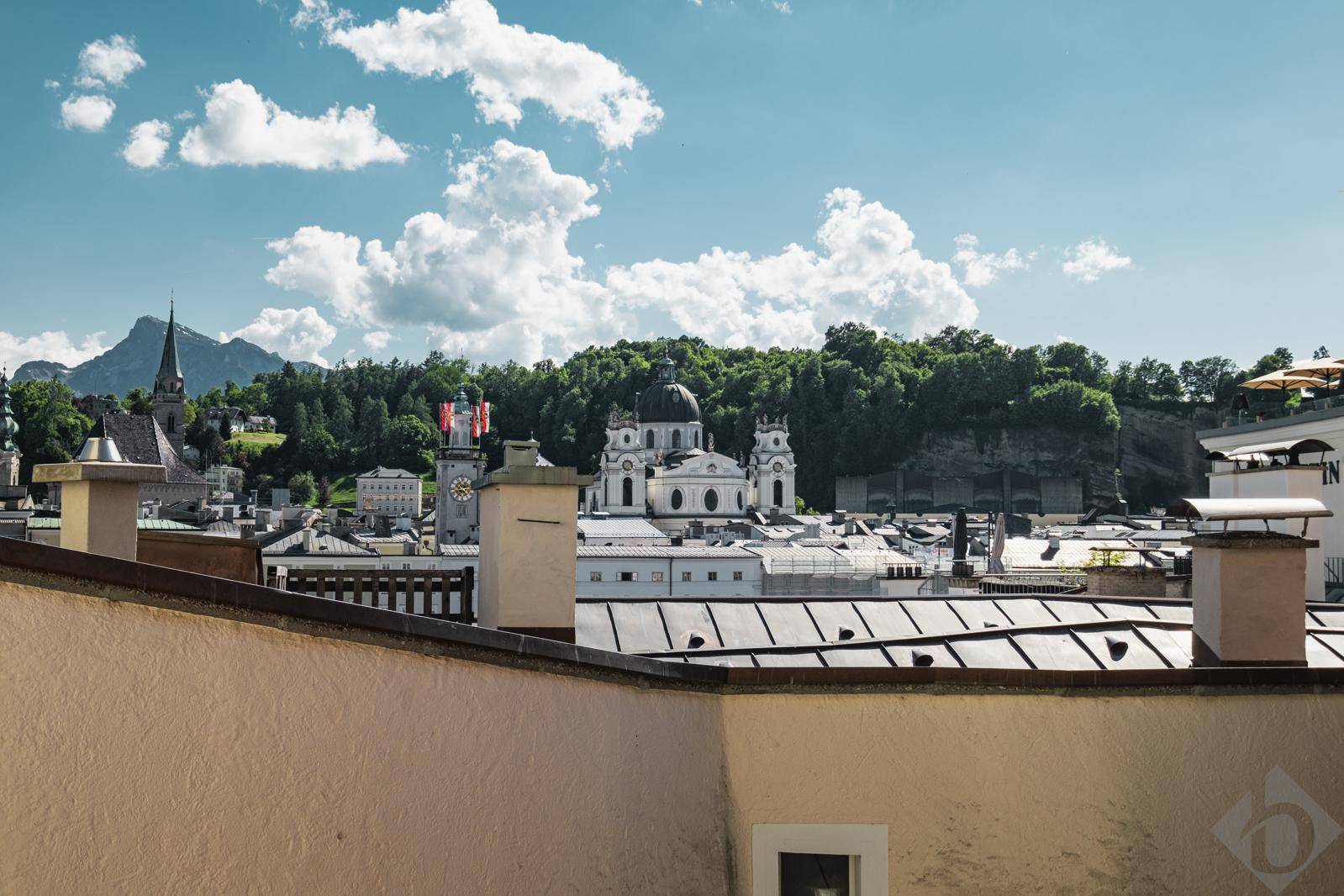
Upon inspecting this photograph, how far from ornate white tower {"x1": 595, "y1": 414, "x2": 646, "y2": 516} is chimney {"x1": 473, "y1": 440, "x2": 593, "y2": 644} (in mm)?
80029

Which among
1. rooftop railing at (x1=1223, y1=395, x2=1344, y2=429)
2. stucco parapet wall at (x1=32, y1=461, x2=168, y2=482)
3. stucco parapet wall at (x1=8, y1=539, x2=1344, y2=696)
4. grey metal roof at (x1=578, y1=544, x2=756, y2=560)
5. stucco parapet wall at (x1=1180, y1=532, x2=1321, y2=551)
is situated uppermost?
rooftop railing at (x1=1223, y1=395, x2=1344, y2=429)

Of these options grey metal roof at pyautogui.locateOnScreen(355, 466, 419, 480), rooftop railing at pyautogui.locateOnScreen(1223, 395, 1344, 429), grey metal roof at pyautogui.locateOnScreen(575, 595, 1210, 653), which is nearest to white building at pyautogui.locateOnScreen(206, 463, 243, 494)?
grey metal roof at pyautogui.locateOnScreen(355, 466, 419, 480)

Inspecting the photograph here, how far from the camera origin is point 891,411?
4963 inches

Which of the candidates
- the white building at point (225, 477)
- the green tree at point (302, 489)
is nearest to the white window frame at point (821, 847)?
the white building at point (225, 477)

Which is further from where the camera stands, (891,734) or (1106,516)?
(1106,516)

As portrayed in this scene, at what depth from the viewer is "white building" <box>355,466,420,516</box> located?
115 meters

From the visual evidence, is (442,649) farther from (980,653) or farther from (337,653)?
(980,653)

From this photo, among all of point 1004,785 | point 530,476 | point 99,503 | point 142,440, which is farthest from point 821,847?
point 142,440

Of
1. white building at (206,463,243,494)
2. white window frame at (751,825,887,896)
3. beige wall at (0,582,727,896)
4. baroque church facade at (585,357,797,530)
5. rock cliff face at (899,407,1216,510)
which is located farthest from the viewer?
rock cliff face at (899,407,1216,510)

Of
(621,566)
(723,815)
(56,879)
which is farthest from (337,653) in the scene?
(621,566)

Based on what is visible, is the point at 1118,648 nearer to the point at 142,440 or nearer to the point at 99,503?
the point at 99,503

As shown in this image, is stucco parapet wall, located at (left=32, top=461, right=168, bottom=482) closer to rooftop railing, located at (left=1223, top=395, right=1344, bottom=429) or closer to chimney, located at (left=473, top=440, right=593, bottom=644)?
chimney, located at (left=473, top=440, right=593, bottom=644)

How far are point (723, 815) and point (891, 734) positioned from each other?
79cm

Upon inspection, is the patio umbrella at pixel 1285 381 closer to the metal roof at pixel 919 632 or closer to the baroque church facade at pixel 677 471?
the metal roof at pixel 919 632
